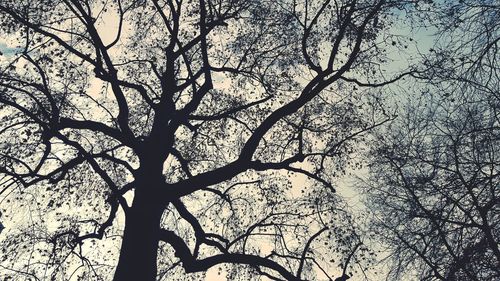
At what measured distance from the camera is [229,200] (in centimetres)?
1238

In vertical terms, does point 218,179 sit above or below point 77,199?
below

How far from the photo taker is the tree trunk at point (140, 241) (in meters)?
7.91

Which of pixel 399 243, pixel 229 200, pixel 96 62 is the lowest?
pixel 399 243

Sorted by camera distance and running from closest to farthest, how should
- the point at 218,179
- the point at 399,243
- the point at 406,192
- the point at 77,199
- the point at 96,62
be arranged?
the point at 218,179 → the point at 96,62 → the point at 399,243 → the point at 77,199 → the point at 406,192

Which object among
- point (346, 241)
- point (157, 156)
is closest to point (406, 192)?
point (346, 241)

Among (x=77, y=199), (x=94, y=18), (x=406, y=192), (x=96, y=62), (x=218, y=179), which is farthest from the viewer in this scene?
(x=406, y=192)

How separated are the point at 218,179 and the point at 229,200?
12.8 feet

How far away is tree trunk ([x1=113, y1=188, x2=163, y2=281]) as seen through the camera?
791 centimetres

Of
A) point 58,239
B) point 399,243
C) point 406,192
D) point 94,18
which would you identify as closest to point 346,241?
point 399,243

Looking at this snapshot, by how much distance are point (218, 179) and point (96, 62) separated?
3736 mm

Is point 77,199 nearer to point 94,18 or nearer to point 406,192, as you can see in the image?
point 94,18

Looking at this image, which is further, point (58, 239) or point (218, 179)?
point (58, 239)

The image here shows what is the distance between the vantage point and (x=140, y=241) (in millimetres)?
8180

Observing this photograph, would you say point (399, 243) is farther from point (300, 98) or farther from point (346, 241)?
point (300, 98)
